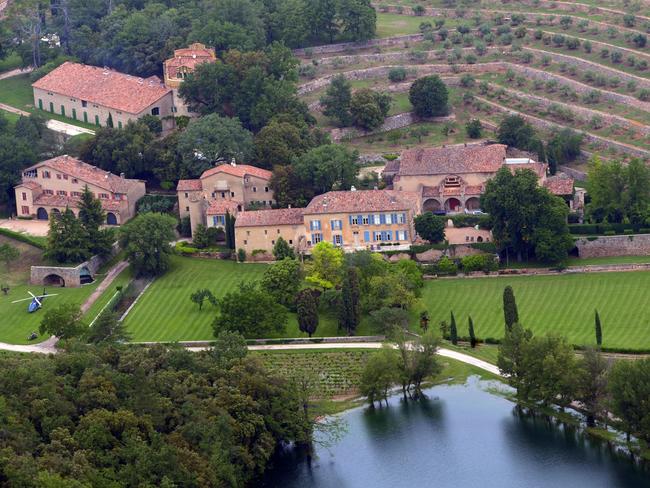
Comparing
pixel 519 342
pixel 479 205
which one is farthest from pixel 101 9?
pixel 519 342

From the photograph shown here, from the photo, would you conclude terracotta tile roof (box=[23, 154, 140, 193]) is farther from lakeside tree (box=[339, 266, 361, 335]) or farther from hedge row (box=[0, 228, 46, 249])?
lakeside tree (box=[339, 266, 361, 335])

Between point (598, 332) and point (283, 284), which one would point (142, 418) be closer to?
point (283, 284)

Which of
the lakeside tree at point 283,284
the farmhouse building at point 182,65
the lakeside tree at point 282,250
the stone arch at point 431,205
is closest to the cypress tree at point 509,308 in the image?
the lakeside tree at point 283,284

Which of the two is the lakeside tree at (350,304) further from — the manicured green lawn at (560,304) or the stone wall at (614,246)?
the stone wall at (614,246)

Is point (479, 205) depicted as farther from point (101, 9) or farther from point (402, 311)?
point (101, 9)

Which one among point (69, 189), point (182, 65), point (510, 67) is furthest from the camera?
point (510, 67)

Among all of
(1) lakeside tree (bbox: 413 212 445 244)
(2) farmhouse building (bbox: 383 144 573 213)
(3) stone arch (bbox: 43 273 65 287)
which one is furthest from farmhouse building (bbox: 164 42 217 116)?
(1) lakeside tree (bbox: 413 212 445 244)

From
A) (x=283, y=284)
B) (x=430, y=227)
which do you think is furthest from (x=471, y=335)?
(x=430, y=227)
